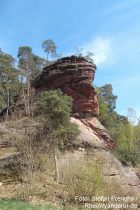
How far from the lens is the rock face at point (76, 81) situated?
40469 mm

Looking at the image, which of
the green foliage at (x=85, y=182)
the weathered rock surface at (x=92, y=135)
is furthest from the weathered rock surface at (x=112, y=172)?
the weathered rock surface at (x=92, y=135)

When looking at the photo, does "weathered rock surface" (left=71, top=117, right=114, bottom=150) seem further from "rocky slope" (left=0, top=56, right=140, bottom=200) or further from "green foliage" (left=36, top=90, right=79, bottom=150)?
"green foliage" (left=36, top=90, right=79, bottom=150)

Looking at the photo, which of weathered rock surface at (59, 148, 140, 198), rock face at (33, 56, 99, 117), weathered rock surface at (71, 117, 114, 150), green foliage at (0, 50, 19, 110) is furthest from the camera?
green foliage at (0, 50, 19, 110)

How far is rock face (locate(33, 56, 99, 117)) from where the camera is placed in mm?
40469

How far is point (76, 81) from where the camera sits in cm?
4097

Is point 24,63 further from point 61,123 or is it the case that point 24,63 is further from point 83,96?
point 61,123

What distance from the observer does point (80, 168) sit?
22.0 m

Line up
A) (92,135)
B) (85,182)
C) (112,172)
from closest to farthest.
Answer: (85,182) < (112,172) < (92,135)

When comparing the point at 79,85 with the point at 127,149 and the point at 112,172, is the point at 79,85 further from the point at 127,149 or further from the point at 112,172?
the point at 112,172

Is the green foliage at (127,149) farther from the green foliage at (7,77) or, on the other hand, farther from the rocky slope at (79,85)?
the green foliage at (7,77)

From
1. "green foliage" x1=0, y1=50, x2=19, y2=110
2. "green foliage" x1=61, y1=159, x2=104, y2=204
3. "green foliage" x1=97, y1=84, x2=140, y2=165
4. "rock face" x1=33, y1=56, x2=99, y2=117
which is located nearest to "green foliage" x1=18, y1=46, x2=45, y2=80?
"green foliage" x1=0, y1=50, x2=19, y2=110

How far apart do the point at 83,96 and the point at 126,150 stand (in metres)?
7.35

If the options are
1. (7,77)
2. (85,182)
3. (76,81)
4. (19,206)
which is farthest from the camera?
(7,77)

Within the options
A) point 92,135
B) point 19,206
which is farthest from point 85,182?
point 92,135
